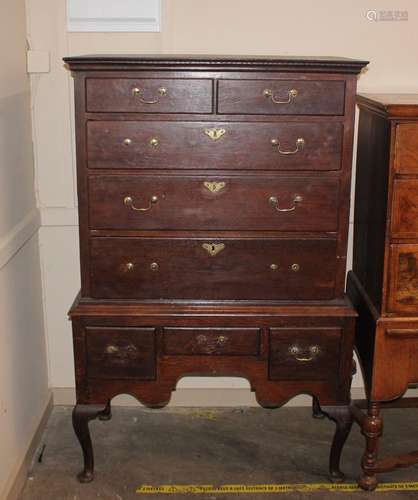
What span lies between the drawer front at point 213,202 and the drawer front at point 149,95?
0.25 metres

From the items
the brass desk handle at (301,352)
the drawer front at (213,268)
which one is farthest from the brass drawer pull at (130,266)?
the brass desk handle at (301,352)

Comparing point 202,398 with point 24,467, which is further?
point 202,398

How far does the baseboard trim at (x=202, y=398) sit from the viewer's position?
11.2ft

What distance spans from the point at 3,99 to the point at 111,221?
0.62m

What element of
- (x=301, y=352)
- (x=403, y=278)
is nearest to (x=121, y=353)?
(x=301, y=352)

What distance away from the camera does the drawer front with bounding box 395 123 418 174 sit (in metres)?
2.37

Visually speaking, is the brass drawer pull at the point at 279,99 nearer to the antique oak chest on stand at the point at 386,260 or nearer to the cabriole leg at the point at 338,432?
the antique oak chest on stand at the point at 386,260

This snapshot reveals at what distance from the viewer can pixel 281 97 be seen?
246 centimetres

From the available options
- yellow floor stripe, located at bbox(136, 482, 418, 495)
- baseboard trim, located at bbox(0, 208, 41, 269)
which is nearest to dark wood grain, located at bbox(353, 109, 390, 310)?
yellow floor stripe, located at bbox(136, 482, 418, 495)

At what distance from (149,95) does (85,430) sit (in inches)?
52.0

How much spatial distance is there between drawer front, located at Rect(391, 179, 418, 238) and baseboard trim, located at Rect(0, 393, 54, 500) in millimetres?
1704

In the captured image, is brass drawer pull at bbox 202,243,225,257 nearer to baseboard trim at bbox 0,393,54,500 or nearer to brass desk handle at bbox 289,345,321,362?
brass desk handle at bbox 289,345,321,362

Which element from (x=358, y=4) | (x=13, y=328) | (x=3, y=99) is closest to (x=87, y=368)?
(x=13, y=328)

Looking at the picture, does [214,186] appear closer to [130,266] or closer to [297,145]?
[297,145]
